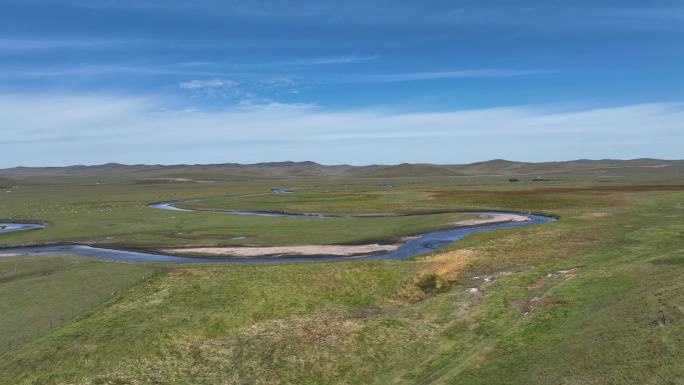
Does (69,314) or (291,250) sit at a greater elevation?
(291,250)

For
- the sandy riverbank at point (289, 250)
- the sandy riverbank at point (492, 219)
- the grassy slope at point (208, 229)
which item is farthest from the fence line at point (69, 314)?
the sandy riverbank at point (492, 219)

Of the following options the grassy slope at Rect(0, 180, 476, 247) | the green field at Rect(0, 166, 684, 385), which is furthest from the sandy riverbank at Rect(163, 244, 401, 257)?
the green field at Rect(0, 166, 684, 385)

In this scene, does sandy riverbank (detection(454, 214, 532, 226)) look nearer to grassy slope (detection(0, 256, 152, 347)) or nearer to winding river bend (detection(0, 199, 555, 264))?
winding river bend (detection(0, 199, 555, 264))

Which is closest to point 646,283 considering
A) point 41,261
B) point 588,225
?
point 588,225

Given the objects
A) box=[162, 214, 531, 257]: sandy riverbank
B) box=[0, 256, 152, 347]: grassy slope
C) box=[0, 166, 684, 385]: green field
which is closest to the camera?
box=[0, 166, 684, 385]: green field

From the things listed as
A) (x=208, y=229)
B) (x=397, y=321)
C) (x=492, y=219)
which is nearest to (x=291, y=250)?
(x=208, y=229)

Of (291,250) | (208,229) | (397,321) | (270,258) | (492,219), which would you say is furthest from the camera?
(492,219)

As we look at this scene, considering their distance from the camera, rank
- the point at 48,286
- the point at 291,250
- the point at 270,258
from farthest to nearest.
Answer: the point at 291,250 < the point at 270,258 < the point at 48,286

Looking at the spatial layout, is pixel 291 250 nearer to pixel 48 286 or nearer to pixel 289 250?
pixel 289 250

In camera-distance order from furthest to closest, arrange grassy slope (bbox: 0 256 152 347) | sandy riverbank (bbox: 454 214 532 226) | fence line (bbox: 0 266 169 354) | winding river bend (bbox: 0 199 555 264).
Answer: sandy riverbank (bbox: 454 214 532 226), winding river bend (bbox: 0 199 555 264), grassy slope (bbox: 0 256 152 347), fence line (bbox: 0 266 169 354)
